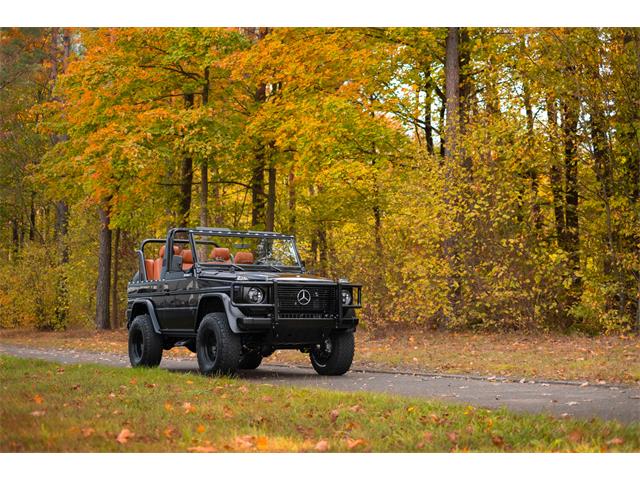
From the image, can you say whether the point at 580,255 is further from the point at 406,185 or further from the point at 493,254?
the point at 406,185

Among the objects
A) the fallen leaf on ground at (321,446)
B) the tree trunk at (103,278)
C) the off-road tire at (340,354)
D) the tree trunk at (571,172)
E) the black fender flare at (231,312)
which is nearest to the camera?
the fallen leaf on ground at (321,446)

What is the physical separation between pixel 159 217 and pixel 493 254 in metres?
12.4

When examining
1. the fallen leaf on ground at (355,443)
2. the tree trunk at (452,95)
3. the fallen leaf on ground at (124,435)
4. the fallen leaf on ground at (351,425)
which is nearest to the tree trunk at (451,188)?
the tree trunk at (452,95)

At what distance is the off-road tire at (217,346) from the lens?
11617 millimetres

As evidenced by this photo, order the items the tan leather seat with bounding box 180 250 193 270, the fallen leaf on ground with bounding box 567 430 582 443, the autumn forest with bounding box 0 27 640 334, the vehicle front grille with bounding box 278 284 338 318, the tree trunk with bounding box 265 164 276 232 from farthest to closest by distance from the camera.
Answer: the tree trunk with bounding box 265 164 276 232 → the autumn forest with bounding box 0 27 640 334 → the tan leather seat with bounding box 180 250 193 270 → the vehicle front grille with bounding box 278 284 338 318 → the fallen leaf on ground with bounding box 567 430 582 443

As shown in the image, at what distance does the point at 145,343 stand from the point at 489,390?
595cm

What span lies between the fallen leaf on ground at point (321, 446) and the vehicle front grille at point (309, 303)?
536 centimetres

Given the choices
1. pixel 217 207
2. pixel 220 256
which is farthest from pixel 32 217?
pixel 220 256

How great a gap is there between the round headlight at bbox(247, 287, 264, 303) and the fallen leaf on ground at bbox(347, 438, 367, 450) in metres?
5.18

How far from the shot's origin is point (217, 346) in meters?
11.7

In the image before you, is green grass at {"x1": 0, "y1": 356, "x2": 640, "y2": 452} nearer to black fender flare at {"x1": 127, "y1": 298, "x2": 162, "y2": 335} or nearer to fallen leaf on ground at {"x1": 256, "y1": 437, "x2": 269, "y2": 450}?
fallen leaf on ground at {"x1": 256, "y1": 437, "x2": 269, "y2": 450}

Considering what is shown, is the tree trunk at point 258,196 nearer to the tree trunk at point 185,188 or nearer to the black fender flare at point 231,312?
the tree trunk at point 185,188

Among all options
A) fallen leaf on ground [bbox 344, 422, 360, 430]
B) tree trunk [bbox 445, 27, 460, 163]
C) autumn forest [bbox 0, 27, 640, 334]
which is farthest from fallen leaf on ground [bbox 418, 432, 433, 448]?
tree trunk [bbox 445, 27, 460, 163]

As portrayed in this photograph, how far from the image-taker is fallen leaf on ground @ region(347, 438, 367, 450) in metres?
6.31
